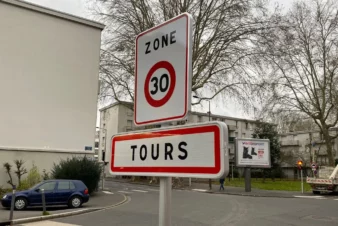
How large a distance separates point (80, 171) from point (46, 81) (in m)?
7.86

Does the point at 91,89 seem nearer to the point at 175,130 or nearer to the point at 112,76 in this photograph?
the point at 112,76

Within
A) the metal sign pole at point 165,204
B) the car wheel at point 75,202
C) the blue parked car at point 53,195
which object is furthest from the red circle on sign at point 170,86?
the car wheel at point 75,202

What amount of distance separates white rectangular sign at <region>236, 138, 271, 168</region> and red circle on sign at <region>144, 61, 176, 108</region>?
28820 mm

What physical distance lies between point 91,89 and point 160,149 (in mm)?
27536

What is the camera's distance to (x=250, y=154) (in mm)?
30875

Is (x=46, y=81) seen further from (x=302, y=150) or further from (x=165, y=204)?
(x=302, y=150)

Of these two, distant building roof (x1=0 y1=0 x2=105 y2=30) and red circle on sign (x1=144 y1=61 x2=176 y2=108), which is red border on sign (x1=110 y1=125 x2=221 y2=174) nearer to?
red circle on sign (x1=144 y1=61 x2=176 y2=108)

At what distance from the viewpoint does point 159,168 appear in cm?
212

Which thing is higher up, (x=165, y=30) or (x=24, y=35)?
(x=24, y=35)

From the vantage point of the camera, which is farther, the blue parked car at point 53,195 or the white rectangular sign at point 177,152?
the blue parked car at point 53,195

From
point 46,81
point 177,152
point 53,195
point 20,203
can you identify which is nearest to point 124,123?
point 46,81

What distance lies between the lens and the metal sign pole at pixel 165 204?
6.80ft

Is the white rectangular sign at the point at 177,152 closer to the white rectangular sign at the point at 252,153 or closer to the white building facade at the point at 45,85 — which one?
the white building facade at the point at 45,85

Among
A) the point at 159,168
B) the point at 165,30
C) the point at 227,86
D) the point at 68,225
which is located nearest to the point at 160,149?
the point at 159,168
